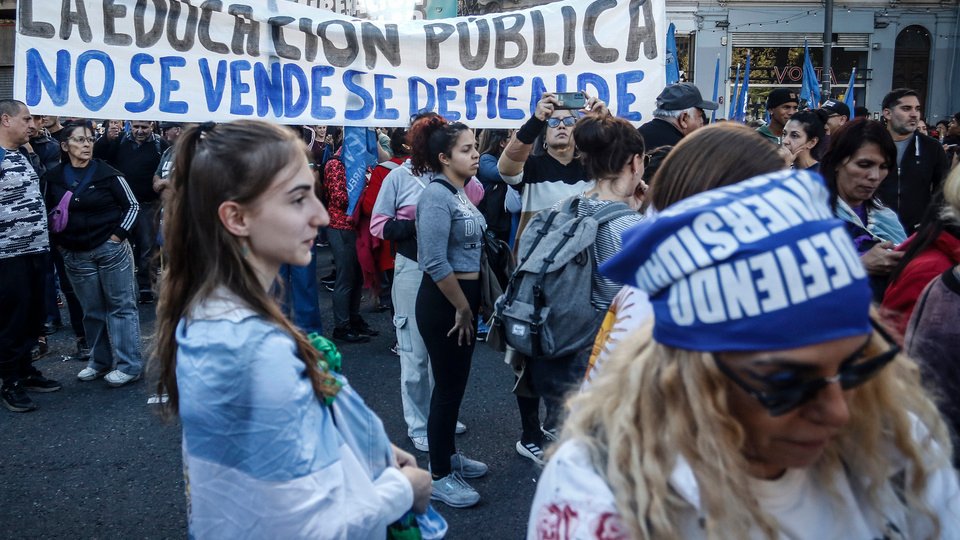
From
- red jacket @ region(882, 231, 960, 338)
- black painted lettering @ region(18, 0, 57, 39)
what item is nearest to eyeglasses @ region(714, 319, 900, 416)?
red jacket @ region(882, 231, 960, 338)

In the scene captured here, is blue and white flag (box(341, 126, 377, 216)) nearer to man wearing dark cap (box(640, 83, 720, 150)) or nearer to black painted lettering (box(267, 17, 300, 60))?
black painted lettering (box(267, 17, 300, 60))

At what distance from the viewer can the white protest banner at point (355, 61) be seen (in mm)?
4602

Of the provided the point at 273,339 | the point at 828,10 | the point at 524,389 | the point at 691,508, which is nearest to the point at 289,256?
the point at 273,339

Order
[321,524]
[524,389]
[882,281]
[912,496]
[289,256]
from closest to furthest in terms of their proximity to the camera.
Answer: [912,496] → [321,524] → [289,256] → [882,281] → [524,389]

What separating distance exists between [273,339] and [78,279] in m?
4.89

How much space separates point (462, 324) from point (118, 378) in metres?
3.38

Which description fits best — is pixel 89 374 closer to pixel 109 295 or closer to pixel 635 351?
pixel 109 295

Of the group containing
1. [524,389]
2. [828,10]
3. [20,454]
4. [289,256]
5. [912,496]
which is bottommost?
[20,454]

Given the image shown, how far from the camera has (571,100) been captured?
13.1ft

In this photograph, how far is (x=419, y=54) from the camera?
5.12 meters

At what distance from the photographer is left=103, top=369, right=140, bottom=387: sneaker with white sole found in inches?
229

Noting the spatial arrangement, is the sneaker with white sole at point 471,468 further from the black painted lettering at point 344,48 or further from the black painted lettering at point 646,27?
the black painted lettering at point 646,27

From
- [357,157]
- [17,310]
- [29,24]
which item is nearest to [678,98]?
[357,157]

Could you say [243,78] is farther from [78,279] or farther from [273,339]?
[273,339]
